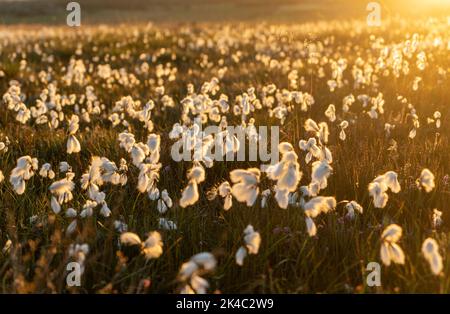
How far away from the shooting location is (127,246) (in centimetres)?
350

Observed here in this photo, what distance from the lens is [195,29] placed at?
22.3 metres

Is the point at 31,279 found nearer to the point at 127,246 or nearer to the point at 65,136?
the point at 127,246

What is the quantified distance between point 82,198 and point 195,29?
18.8m

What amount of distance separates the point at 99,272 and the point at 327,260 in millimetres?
1314

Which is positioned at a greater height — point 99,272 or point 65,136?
point 65,136

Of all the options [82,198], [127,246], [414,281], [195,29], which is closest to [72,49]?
[195,29]

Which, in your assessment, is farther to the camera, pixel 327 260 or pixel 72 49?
pixel 72 49

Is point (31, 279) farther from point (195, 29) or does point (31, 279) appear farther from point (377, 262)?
point (195, 29)
